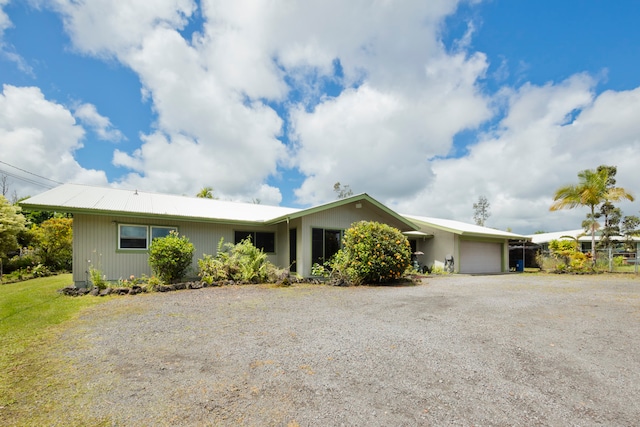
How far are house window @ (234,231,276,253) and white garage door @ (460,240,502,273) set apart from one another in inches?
439

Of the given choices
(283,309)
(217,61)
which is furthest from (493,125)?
(283,309)

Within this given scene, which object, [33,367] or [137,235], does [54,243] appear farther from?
[33,367]

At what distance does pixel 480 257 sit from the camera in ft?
62.7

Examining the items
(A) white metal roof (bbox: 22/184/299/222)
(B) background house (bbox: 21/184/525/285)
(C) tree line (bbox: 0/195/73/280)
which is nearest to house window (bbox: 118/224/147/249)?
(B) background house (bbox: 21/184/525/285)

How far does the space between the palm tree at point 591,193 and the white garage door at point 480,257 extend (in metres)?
4.73

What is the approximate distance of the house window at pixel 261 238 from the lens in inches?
546

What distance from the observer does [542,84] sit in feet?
40.3

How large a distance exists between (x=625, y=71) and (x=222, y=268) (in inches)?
658

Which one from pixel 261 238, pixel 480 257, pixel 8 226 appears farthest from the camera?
pixel 480 257

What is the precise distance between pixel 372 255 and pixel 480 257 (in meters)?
11.0

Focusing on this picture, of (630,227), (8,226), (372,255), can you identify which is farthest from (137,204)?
(630,227)

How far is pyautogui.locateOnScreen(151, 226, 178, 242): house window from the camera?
11.8 metres

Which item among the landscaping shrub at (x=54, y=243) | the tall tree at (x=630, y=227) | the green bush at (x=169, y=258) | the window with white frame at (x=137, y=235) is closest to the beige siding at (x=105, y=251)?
the window with white frame at (x=137, y=235)

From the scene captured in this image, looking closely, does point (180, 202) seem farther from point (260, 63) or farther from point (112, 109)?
point (260, 63)
